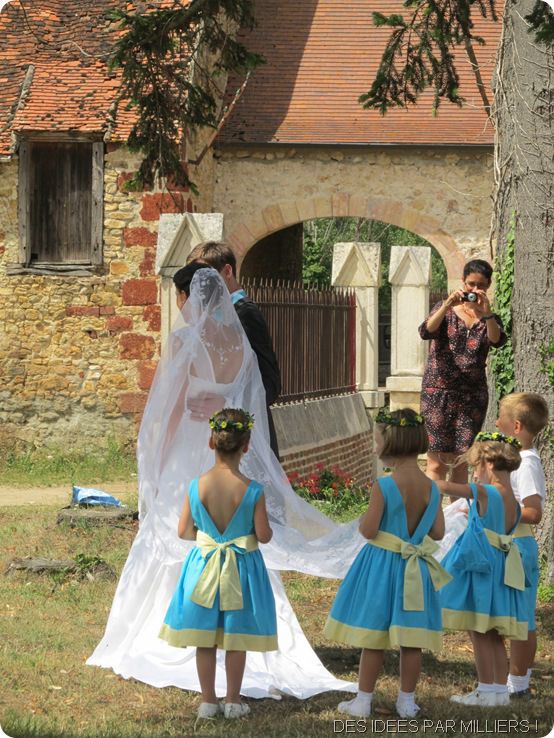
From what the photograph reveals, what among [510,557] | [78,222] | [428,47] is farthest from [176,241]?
[510,557]

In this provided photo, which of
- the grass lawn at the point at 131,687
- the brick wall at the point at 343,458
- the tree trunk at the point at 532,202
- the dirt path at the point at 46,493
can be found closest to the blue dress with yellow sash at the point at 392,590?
the grass lawn at the point at 131,687

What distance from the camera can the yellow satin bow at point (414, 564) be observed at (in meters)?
4.95

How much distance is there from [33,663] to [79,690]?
519 millimetres

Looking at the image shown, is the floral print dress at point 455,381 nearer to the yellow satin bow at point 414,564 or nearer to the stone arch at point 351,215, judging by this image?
the yellow satin bow at point 414,564

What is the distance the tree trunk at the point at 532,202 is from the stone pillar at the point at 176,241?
364 cm

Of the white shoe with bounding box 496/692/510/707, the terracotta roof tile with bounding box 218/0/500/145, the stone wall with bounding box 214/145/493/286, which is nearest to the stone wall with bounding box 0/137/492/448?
the stone wall with bounding box 214/145/493/286

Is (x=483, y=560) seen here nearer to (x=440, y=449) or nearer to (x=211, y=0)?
(x=440, y=449)

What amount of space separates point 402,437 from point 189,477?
3.76ft

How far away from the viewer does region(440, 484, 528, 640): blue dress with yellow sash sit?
513 centimetres

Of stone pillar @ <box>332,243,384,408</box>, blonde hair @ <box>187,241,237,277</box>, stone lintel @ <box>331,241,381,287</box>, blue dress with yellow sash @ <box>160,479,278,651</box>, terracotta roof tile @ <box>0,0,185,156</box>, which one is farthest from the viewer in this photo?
stone pillar @ <box>332,243,384,408</box>

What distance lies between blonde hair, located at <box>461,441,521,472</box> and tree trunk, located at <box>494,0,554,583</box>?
2.08 m

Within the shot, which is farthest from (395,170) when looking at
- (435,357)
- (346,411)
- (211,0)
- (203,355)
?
(203,355)

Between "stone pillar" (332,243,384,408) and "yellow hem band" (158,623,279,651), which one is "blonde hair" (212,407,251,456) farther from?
"stone pillar" (332,243,384,408)

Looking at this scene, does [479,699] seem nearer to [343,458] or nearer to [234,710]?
[234,710]
